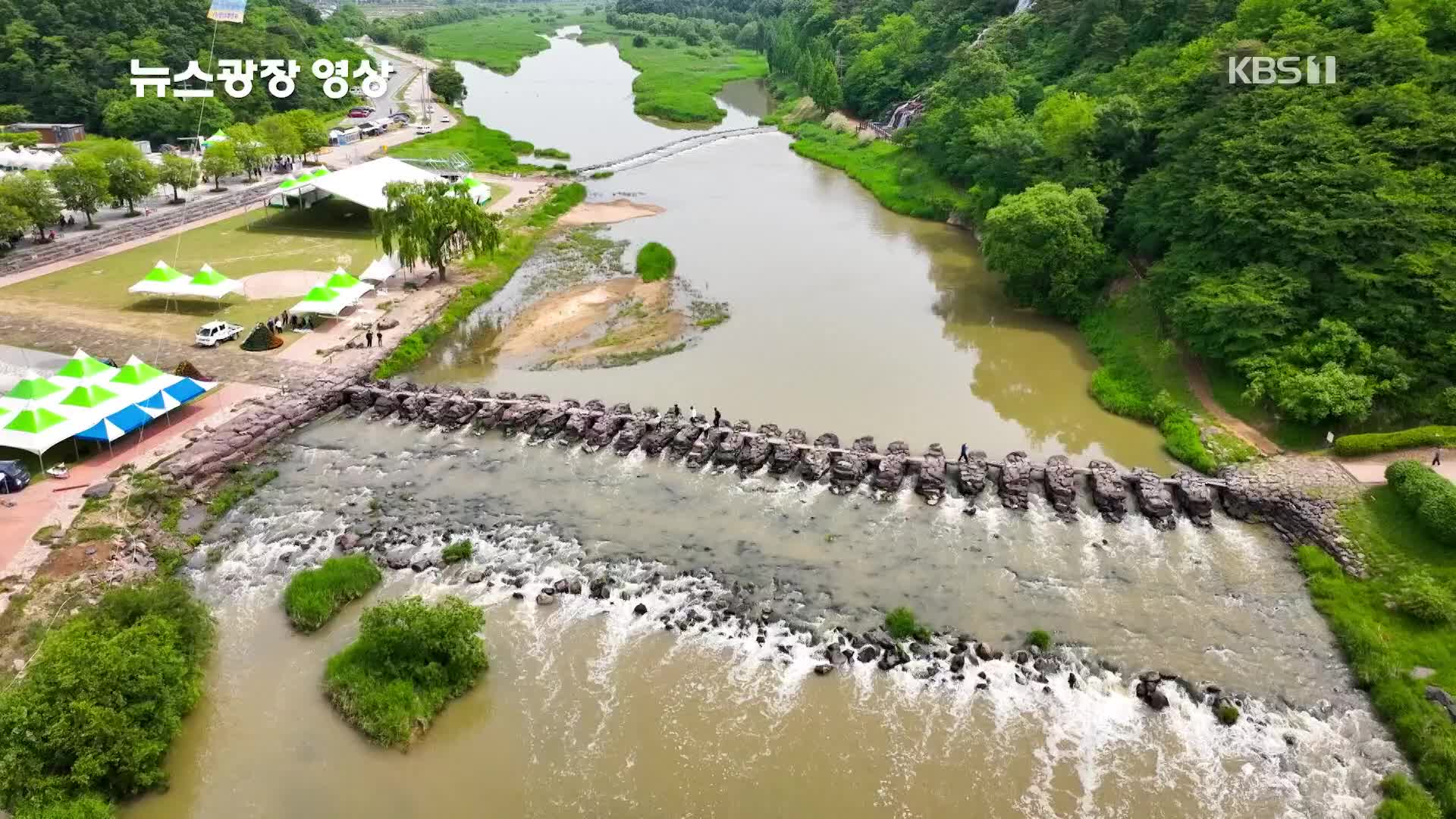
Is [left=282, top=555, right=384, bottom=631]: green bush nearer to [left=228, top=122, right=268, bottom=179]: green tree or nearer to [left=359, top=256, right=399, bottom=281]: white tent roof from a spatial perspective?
[left=359, top=256, right=399, bottom=281]: white tent roof

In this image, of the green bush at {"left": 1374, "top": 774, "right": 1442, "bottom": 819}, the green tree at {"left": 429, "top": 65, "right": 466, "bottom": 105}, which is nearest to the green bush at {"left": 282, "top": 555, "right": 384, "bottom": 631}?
the green bush at {"left": 1374, "top": 774, "right": 1442, "bottom": 819}

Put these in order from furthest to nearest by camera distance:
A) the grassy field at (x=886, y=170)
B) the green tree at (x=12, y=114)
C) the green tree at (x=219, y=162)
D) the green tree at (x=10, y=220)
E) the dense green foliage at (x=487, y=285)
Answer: the green tree at (x=12, y=114)
the grassy field at (x=886, y=170)
the green tree at (x=219, y=162)
the green tree at (x=10, y=220)
the dense green foliage at (x=487, y=285)

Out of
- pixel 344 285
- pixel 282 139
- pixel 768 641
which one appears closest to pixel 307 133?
pixel 282 139

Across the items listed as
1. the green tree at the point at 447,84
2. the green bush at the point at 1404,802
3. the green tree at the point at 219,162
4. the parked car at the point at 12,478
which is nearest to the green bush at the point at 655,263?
the parked car at the point at 12,478

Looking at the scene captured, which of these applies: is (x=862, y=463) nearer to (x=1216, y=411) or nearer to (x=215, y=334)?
(x=1216, y=411)

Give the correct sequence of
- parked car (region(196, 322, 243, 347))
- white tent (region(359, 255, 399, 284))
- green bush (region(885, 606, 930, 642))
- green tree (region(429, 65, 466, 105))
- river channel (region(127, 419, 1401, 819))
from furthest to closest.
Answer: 1. green tree (region(429, 65, 466, 105))
2. white tent (region(359, 255, 399, 284))
3. parked car (region(196, 322, 243, 347))
4. green bush (region(885, 606, 930, 642))
5. river channel (region(127, 419, 1401, 819))

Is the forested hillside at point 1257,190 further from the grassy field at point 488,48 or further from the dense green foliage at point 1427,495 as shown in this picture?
the grassy field at point 488,48

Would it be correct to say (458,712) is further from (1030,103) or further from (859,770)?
(1030,103)
